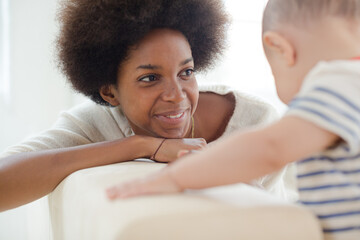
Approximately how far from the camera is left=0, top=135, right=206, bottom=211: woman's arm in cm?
129

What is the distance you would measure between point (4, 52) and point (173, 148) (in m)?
2.45

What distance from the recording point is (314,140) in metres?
0.73

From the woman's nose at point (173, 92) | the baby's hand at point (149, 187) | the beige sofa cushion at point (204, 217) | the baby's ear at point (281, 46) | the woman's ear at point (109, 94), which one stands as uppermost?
the woman's ear at point (109, 94)

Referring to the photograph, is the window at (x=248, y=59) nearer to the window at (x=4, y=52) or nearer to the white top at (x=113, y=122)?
the white top at (x=113, y=122)

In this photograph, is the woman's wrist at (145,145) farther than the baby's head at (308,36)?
Yes

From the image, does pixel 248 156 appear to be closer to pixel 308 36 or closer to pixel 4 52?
pixel 308 36

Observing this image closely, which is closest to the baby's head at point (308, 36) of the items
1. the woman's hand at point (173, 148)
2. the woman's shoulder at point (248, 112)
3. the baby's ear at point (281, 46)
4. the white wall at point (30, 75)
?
the baby's ear at point (281, 46)

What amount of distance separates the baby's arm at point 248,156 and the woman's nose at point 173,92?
0.72 meters

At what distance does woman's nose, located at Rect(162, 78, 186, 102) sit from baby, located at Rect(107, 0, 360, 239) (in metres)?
0.61

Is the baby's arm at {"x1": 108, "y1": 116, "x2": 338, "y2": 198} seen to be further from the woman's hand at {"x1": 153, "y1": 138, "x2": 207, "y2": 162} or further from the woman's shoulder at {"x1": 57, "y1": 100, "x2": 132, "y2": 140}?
the woman's shoulder at {"x1": 57, "y1": 100, "x2": 132, "y2": 140}

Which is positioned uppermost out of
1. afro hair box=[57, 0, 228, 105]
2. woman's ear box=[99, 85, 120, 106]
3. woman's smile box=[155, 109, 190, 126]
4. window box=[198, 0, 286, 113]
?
window box=[198, 0, 286, 113]

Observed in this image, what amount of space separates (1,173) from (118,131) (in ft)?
1.87

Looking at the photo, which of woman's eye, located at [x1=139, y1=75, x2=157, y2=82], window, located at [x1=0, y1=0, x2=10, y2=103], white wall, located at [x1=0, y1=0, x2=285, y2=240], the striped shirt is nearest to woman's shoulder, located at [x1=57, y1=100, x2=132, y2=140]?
woman's eye, located at [x1=139, y1=75, x2=157, y2=82]

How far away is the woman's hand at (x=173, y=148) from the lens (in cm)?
139
